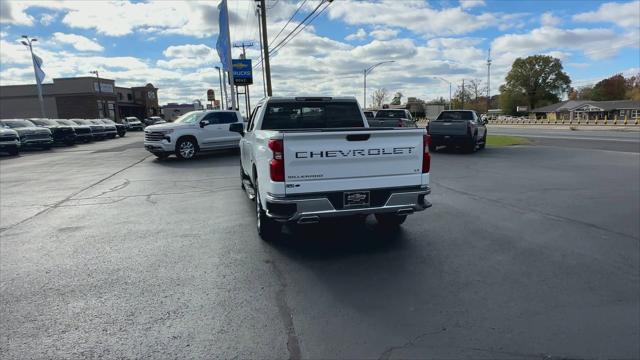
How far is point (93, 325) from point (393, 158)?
143 inches

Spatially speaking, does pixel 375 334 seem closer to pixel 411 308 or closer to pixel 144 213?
pixel 411 308

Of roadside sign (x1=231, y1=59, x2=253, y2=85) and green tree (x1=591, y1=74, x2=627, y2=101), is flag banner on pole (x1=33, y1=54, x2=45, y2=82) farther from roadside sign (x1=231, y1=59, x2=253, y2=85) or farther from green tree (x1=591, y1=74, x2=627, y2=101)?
green tree (x1=591, y1=74, x2=627, y2=101)

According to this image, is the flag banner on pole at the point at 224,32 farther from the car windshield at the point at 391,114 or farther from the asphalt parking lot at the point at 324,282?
the asphalt parking lot at the point at 324,282

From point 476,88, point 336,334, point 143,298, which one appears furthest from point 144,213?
point 476,88

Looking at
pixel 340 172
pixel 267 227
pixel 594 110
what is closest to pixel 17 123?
pixel 267 227

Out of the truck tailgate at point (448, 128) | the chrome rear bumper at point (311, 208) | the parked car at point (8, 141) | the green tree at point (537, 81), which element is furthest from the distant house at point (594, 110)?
the chrome rear bumper at point (311, 208)

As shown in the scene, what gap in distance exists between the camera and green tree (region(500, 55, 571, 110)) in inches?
4252

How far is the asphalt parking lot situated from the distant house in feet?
299

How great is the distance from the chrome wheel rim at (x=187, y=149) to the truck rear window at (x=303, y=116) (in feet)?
33.3

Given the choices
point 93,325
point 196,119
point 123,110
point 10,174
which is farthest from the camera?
point 123,110

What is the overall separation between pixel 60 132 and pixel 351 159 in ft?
90.4

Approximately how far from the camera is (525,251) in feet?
A: 17.4

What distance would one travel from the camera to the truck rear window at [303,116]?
6688 millimetres

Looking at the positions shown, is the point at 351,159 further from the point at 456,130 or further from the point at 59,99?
the point at 59,99
